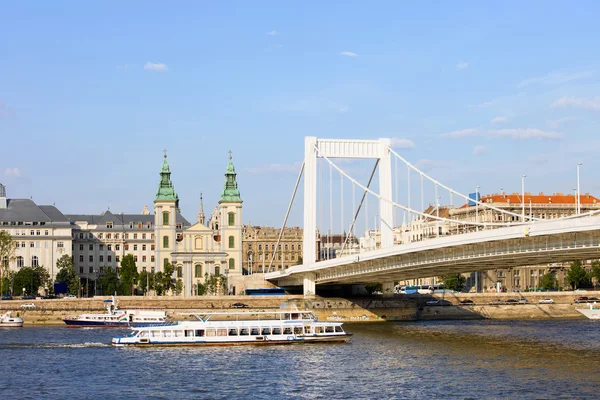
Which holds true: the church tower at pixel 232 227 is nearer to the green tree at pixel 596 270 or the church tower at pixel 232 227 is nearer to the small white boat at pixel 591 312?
the green tree at pixel 596 270

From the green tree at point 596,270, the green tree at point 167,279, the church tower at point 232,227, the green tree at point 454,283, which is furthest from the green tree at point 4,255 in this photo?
the green tree at point 596,270

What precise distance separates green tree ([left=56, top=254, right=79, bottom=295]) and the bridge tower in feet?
165

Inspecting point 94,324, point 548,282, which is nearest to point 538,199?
point 548,282

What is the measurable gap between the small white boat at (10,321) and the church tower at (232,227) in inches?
1920

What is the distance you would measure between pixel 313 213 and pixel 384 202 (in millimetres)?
5924

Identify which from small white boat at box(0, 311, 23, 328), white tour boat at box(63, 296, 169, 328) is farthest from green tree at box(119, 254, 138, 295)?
small white boat at box(0, 311, 23, 328)

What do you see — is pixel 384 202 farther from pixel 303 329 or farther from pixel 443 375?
pixel 443 375

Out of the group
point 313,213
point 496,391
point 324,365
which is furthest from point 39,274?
point 496,391

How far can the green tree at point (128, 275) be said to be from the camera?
124062mm

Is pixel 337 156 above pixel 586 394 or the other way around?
above

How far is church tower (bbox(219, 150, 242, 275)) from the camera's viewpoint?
133500 mm

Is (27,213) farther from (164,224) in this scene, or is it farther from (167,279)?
(167,279)

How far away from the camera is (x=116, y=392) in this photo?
43.3m

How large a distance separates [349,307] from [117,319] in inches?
798
